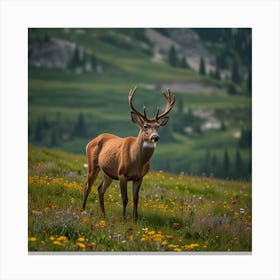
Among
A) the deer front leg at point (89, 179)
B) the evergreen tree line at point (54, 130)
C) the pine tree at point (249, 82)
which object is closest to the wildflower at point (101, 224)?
the deer front leg at point (89, 179)

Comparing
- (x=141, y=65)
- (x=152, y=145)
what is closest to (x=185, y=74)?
(x=141, y=65)

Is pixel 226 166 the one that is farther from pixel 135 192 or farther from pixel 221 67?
pixel 135 192

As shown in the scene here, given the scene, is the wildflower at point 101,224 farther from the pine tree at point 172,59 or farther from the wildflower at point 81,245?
the pine tree at point 172,59

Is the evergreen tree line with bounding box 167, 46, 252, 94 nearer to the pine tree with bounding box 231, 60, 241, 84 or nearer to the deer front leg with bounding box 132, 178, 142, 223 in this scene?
the pine tree with bounding box 231, 60, 241, 84

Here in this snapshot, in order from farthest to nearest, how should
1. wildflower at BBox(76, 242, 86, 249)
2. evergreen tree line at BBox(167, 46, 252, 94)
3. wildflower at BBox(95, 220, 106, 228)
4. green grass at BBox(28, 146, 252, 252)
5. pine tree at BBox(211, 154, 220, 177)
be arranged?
pine tree at BBox(211, 154, 220, 177), evergreen tree line at BBox(167, 46, 252, 94), wildflower at BBox(95, 220, 106, 228), green grass at BBox(28, 146, 252, 252), wildflower at BBox(76, 242, 86, 249)

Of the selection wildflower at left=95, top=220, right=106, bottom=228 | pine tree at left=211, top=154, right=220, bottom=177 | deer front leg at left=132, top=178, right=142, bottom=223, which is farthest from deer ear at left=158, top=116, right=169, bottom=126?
pine tree at left=211, top=154, right=220, bottom=177

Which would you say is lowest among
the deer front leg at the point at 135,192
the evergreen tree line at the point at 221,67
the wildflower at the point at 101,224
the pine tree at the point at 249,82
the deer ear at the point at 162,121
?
the wildflower at the point at 101,224
